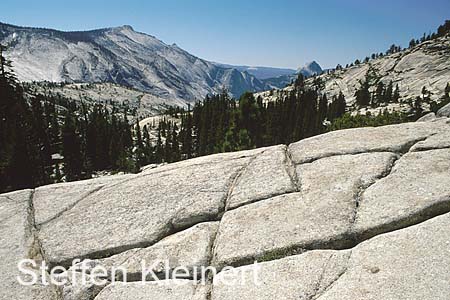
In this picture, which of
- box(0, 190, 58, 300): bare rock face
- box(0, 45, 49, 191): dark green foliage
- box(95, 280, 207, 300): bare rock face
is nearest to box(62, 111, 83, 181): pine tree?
box(0, 45, 49, 191): dark green foliage

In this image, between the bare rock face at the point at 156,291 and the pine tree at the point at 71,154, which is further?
the pine tree at the point at 71,154

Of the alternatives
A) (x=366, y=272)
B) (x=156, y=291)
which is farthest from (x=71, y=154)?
(x=366, y=272)

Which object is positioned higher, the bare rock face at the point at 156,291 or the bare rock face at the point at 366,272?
the bare rock face at the point at 366,272

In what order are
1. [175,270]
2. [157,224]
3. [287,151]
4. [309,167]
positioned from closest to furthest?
[175,270]
[157,224]
[309,167]
[287,151]

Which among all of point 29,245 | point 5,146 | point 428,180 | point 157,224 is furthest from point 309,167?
point 5,146

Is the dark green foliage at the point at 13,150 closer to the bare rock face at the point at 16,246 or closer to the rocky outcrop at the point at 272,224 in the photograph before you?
the bare rock face at the point at 16,246

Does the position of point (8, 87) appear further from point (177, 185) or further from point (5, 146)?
point (177, 185)

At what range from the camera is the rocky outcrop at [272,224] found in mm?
7852

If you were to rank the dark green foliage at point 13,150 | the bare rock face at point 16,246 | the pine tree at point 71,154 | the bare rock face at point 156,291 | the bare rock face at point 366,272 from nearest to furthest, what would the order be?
the bare rock face at point 366,272 → the bare rock face at point 156,291 → the bare rock face at point 16,246 → the dark green foliage at point 13,150 → the pine tree at point 71,154

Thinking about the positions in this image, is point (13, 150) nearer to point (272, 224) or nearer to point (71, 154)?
point (71, 154)

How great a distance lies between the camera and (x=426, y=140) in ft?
39.6

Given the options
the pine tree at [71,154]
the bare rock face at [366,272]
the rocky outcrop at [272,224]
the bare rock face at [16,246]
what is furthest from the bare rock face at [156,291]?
the pine tree at [71,154]

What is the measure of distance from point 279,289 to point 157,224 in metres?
4.72

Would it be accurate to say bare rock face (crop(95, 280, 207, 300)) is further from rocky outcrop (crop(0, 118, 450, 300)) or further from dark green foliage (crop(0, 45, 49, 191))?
dark green foliage (crop(0, 45, 49, 191))
